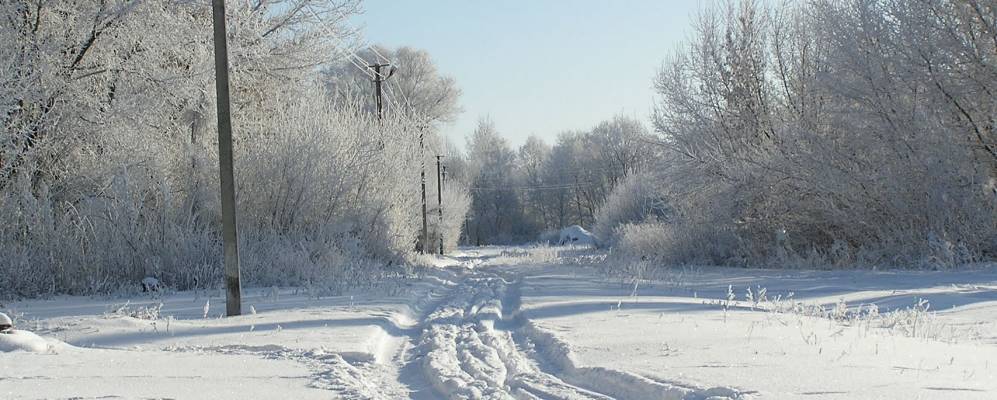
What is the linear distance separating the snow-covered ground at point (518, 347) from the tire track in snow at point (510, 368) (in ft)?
0.07

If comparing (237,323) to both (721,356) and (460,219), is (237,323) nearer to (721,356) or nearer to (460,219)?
(721,356)

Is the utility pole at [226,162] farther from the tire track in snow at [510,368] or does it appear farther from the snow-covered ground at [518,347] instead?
the tire track in snow at [510,368]

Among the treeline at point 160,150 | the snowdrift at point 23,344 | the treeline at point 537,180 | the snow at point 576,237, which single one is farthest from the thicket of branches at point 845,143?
the treeline at point 537,180

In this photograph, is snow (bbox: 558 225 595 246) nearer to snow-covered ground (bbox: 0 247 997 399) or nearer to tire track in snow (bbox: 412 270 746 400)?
snow-covered ground (bbox: 0 247 997 399)

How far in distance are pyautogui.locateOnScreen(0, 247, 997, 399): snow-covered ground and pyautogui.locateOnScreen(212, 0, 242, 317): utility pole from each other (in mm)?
464

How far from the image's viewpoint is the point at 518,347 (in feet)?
27.0

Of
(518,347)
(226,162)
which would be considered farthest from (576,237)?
(518,347)

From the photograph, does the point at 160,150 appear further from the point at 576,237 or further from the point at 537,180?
the point at 537,180

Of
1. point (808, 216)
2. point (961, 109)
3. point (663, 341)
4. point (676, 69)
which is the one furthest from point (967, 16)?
point (663, 341)

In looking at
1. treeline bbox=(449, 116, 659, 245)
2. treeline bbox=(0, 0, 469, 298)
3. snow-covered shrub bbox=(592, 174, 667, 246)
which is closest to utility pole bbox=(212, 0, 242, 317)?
treeline bbox=(0, 0, 469, 298)

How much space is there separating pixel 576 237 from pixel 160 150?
131 ft

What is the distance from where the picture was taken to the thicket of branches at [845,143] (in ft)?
58.7

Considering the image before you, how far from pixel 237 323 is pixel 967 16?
16.3 m

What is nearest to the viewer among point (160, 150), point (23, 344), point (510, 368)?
point (23, 344)
